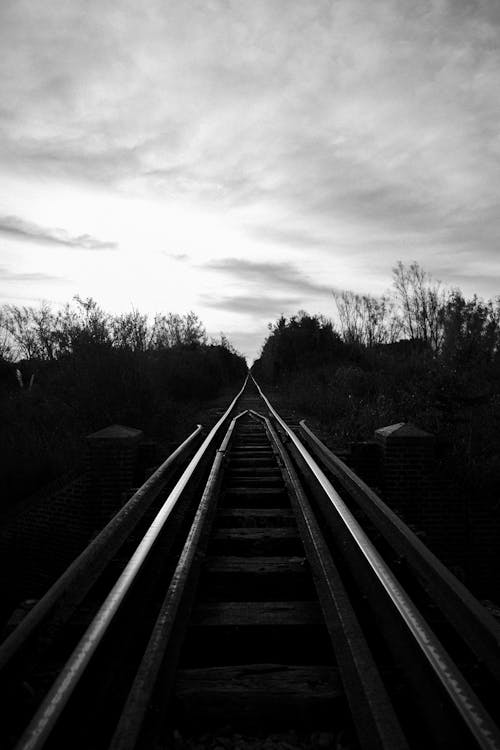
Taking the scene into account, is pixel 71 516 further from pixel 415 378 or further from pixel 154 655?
pixel 415 378

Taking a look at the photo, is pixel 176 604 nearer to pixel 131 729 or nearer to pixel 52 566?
pixel 131 729

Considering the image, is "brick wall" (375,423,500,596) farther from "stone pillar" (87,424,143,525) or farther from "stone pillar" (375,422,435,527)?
"stone pillar" (87,424,143,525)

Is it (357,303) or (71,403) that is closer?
(71,403)

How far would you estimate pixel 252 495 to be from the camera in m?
6.02

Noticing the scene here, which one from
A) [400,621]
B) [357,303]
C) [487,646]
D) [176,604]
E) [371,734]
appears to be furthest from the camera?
[357,303]

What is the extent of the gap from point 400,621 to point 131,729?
5.20ft

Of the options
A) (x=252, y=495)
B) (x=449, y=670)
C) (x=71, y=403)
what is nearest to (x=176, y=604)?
(x=449, y=670)

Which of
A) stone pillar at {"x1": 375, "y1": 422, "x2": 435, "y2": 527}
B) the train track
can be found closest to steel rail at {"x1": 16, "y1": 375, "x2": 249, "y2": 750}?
the train track

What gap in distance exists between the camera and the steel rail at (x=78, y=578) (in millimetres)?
2503

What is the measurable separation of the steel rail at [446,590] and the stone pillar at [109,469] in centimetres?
329

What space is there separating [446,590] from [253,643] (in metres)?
1.21

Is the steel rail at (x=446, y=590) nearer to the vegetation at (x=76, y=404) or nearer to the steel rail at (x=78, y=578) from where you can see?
the steel rail at (x=78, y=578)

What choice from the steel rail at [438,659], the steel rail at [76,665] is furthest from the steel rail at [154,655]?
the steel rail at [438,659]

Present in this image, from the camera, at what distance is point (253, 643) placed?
3135 millimetres
